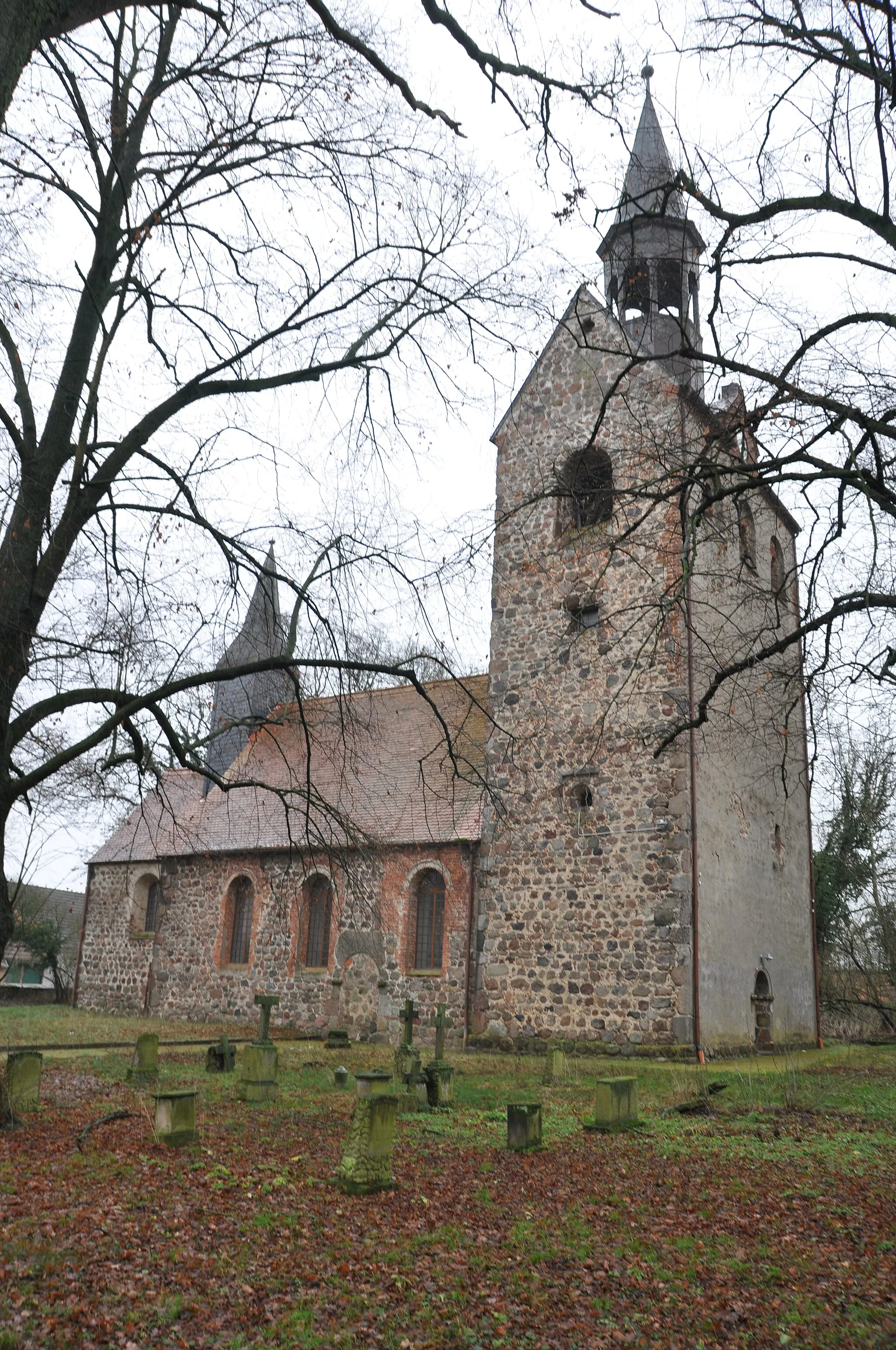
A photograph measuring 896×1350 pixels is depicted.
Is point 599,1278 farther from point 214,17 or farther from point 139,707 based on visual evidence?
point 214,17

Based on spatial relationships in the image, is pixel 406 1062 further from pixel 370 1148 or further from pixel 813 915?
pixel 813 915

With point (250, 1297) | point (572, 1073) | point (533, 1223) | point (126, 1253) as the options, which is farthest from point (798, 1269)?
point (572, 1073)

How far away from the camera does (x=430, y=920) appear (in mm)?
19047

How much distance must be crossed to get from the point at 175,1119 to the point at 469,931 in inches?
403

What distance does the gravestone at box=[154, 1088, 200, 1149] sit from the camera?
26.8ft

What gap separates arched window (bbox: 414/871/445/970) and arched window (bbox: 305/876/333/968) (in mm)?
2170

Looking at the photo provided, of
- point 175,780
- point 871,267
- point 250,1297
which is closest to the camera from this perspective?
point 250,1297

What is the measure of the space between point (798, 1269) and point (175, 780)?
23.7 metres

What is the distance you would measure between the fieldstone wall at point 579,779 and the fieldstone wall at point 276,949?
1116 mm

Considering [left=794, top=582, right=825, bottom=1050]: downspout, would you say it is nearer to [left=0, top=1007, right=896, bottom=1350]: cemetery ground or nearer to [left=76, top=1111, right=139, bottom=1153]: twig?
[left=0, top=1007, right=896, bottom=1350]: cemetery ground

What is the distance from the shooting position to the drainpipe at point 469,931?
17.6 m

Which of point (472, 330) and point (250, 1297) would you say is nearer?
point (250, 1297)

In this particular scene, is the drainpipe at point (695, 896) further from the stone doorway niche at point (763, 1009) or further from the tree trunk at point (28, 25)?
the tree trunk at point (28, 25)

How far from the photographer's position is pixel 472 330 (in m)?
7.75
